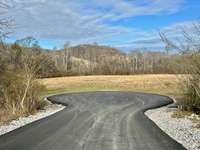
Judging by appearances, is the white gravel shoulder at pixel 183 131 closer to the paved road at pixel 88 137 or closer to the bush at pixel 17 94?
the paved road at pixel 88 137

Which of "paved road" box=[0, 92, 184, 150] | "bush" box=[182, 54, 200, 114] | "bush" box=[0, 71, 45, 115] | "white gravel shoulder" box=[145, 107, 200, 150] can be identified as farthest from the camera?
"bush" box=[0, 71, 45, 115]

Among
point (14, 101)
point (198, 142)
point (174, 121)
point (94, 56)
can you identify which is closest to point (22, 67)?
point (14, 101)

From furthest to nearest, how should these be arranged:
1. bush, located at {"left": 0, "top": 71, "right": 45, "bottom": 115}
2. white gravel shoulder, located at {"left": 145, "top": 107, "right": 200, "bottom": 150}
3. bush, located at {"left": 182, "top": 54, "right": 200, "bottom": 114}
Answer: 1. bush, located at {"left": 0, "top": 71, "right": 45, "bottom": 115}
2. bush, located at {"left": 182, "top": 54, "right": 200, "bottom": 114}
3. white gravel shoulder, located at {"left": 145, "top": 107, "right": 200, "bottom": 150}

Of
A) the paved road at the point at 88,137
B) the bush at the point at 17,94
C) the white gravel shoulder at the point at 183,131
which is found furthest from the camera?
the bush at the point at 17,94

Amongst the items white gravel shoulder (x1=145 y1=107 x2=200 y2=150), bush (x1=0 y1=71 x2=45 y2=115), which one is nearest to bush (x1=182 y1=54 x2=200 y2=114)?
white gravel shoulder (x1=145 y1=107 x2=200 y2=150)

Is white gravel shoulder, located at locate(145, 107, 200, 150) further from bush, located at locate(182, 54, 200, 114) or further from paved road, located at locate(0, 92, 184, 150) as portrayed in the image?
bush, located at locate(182, 54, 200, 114)

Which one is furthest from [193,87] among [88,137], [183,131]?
[88,137]

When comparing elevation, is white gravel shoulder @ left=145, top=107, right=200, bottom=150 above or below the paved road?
below

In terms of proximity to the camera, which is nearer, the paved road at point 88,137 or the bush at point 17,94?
the paved road at point 88,137

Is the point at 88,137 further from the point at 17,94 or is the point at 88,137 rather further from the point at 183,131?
the point at 17,94

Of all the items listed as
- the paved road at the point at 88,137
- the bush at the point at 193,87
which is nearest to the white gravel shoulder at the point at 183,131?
the paved road at the point at 88,137

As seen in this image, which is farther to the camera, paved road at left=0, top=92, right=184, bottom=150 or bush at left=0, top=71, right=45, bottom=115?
bush at left=0, top=71, right=45, bottom=115

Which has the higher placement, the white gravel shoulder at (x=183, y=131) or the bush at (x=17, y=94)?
the bush at (x=17, y=94)

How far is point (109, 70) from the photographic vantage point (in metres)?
97.8
